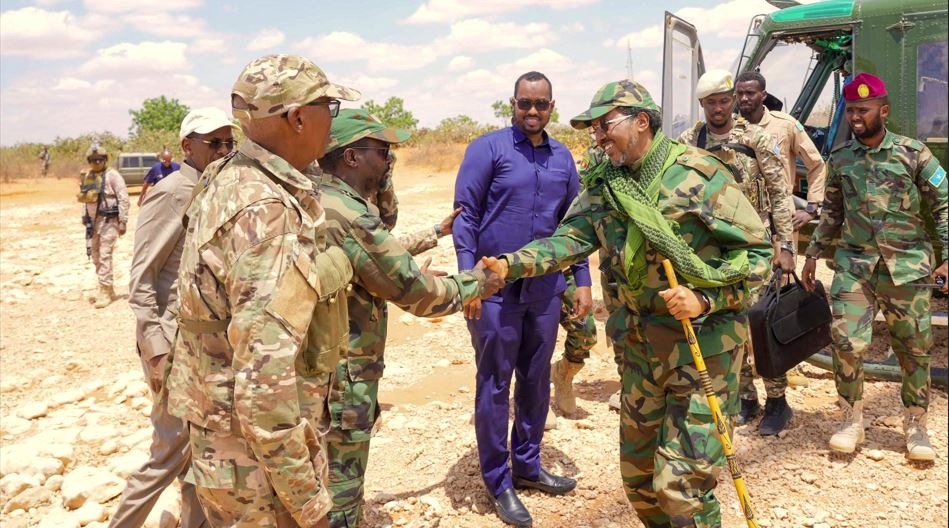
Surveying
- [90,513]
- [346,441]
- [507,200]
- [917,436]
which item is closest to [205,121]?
[507,200]

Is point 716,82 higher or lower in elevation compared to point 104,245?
higher

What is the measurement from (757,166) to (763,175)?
70 millimetres

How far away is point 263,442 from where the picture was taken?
2.05 meters

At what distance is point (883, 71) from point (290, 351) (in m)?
5.76

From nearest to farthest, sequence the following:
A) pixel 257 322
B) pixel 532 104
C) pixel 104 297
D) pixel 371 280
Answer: pixel 257 322 < pixel 371 280 < pixel 532 104 < pixel 104 297

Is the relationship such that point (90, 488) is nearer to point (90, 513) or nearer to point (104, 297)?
point (90, 513)

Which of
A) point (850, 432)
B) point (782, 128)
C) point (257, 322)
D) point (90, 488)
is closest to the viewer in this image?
point (257, 322)

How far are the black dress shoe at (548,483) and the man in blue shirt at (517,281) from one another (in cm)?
1

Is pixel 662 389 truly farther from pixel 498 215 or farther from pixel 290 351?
pixel 290 351

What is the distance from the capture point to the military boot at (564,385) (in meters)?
5.20

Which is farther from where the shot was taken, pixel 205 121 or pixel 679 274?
pixel 205 121

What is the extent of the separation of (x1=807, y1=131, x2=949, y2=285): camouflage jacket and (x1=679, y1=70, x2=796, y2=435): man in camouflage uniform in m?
0.42

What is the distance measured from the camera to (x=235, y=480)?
221 cm

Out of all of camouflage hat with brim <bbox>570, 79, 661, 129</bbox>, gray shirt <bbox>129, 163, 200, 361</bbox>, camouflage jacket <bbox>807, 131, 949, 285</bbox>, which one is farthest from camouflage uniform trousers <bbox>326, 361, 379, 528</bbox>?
camouflage jacket <bbox>807, 131, 949, 285</bbox>
